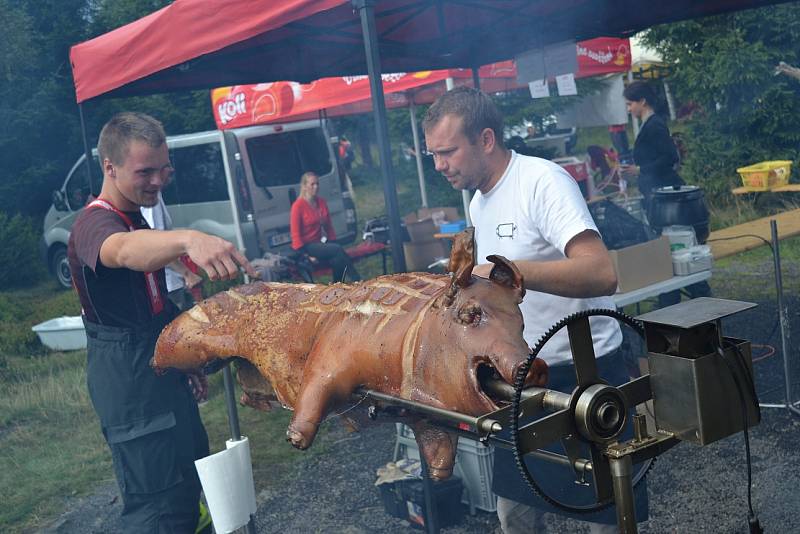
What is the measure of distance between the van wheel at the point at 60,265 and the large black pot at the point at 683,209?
11226 mm

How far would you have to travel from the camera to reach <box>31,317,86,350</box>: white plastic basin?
8516 millimetres

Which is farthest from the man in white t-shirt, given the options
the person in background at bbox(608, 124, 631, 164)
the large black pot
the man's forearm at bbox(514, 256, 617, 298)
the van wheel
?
the person in background at bbox(608, 124, 631, 164)

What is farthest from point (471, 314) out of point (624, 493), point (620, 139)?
point (620, 139)

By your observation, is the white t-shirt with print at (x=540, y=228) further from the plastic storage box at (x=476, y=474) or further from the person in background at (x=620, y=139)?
the person in background at (x=620, y=139)

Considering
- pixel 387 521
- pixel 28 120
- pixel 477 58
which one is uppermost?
pixel 28 120

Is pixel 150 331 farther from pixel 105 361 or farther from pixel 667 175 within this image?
pixel 667 175

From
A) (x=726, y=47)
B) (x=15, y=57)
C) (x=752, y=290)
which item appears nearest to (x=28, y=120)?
(x=15, y=57)

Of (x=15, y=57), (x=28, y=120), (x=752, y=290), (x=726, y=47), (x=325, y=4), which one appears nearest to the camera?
(x=325, y=4)

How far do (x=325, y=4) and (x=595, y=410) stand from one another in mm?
2416

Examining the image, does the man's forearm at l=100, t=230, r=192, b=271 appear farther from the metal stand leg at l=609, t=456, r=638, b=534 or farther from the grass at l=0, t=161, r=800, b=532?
the grass at l=0, t=161, r=800, b=532

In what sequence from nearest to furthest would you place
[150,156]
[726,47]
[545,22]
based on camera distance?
[150,156] → [545,22] → [726,47]

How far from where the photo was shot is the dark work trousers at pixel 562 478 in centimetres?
266

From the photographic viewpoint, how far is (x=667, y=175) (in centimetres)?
748

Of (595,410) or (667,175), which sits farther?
(667,175)
